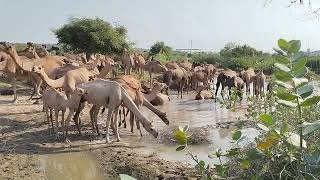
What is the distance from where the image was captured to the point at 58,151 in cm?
1027

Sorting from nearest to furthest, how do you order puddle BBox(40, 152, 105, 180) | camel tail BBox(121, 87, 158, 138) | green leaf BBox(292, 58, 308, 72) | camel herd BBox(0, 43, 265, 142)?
green leaf BBox(292, 58, 308, 72) < puddle BBox(40, 152, 105, 180) < camel tail BBox(121, 87, 158, 138) < camel herd BBox(0, 43, 265, 142)

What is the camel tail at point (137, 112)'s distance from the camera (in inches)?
427

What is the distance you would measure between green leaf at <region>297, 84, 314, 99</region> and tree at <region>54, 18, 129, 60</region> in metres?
30.2

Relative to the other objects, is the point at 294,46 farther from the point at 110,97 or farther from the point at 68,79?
the point at 68,79

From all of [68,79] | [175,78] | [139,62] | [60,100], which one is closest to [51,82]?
[68,79]

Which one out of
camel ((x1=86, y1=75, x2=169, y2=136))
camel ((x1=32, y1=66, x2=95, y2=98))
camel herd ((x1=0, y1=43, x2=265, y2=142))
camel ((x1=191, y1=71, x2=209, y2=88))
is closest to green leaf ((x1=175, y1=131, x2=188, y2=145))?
camel herd ((x1=0, y1=43, x2=265, y2=142))

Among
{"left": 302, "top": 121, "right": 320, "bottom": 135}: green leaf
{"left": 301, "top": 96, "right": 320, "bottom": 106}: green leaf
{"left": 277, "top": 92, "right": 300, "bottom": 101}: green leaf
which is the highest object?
{"left": 277, "top": 92, "right": 300, "bottom": 101}: green leaf

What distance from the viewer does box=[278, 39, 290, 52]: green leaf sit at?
1981mm

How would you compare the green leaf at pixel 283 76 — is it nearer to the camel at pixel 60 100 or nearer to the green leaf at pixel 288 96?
the green leaf at pixel 288 96

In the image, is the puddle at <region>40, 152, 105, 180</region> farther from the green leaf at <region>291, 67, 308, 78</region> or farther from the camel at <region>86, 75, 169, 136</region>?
the green leaf at <region>291, 67, 308, 78</region>

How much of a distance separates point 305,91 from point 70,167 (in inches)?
307

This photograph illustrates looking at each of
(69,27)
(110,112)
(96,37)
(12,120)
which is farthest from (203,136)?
(69,27)

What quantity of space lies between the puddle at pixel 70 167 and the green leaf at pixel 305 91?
6923 millimetres

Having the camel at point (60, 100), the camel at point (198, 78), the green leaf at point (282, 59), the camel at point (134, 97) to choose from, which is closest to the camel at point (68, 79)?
the camel at point (60, 100)
